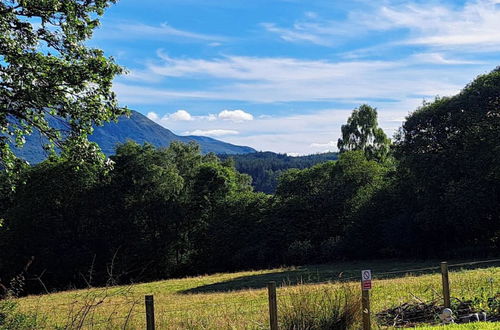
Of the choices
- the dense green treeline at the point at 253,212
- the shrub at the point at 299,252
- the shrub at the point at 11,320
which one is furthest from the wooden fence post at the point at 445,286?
the shrub at the point at 299,252

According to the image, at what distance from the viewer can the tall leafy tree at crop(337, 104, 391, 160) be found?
2137 inches

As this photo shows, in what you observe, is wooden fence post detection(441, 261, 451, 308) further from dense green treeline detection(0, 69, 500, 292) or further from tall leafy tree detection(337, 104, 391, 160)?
tall leafy tree detection(337, 104, 391, 160)

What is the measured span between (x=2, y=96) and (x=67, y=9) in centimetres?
250

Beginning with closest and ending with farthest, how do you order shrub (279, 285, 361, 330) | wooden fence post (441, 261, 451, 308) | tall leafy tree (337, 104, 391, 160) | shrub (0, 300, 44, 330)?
shrub (0, 300, 44, 330), shrub (279, 285, 361, 330), wooden fence post (441, 261, 451, 308), tall leafy tree (337, 104, 391, 160)

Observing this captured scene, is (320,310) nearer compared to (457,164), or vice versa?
(320,310)

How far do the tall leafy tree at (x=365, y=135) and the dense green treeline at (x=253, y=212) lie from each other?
13cm

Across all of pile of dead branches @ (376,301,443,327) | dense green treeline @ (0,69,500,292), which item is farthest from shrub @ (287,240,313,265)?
pile of dead branches @ (376,301,443,327)

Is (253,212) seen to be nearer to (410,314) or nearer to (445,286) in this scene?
(410,314)

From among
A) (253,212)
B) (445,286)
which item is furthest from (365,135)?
(445,286)

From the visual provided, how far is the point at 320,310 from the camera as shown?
8.09 metres

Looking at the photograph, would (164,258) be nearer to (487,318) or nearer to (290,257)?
(290,257)

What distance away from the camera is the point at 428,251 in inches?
1471

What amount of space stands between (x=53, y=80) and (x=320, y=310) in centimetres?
772

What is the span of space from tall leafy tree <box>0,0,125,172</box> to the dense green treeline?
28.4 meters
